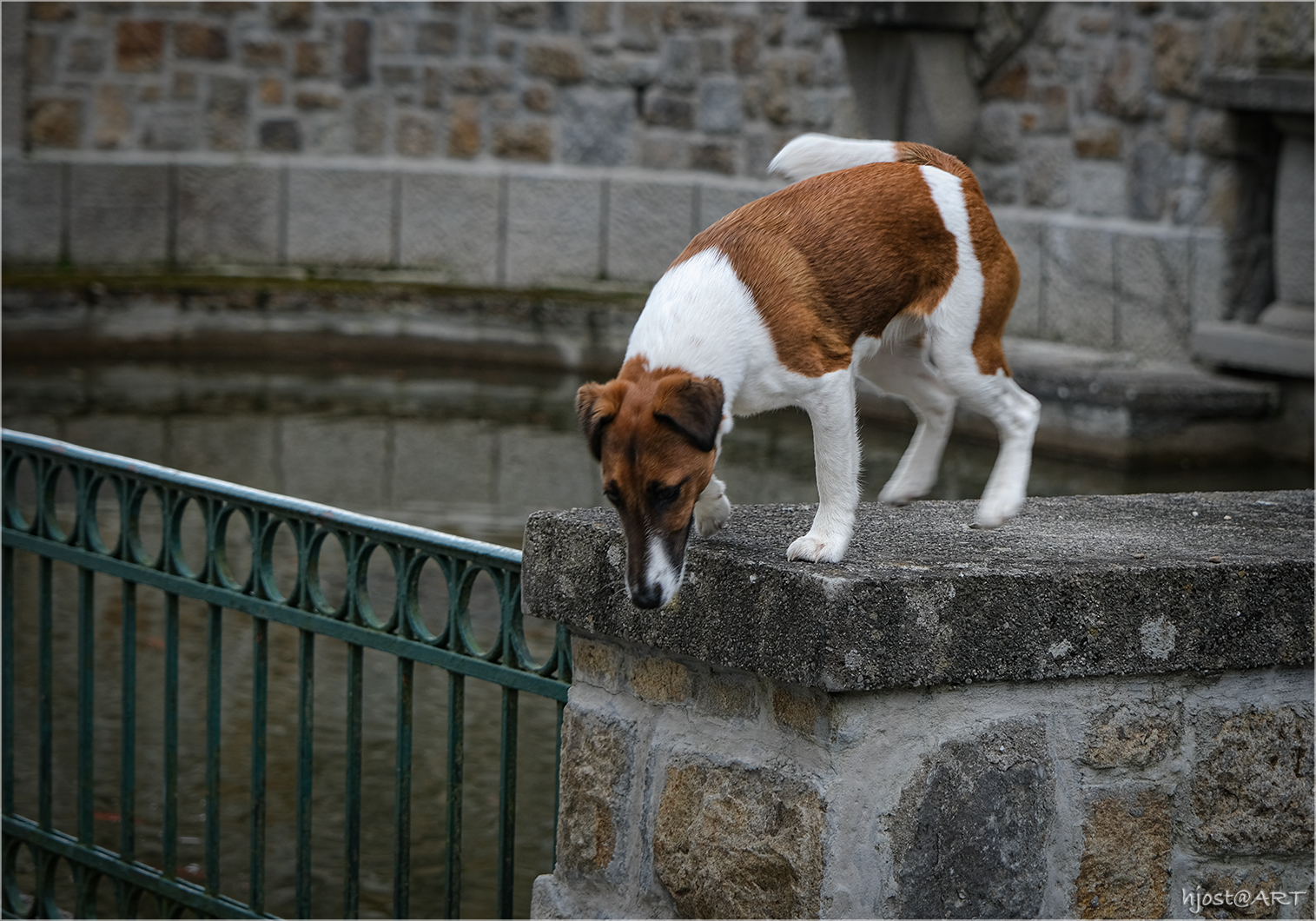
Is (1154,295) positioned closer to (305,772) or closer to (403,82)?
(403,82)

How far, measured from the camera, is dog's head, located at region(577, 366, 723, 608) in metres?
1.87

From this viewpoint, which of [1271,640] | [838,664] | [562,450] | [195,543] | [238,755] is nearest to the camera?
[838,664]

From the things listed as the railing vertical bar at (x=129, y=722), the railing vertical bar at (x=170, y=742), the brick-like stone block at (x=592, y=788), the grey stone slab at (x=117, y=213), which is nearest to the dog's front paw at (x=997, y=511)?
the brick-like stone block at (x=592, y=788)

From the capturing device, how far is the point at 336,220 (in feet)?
34.5

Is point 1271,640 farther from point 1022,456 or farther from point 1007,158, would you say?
point 1007,158

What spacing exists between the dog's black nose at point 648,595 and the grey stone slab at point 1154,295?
620cm

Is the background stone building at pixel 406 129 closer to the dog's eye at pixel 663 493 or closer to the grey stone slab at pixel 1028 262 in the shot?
the grey stone slab at pixel 1028 262

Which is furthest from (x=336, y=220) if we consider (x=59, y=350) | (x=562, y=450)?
(x=562, y=450)

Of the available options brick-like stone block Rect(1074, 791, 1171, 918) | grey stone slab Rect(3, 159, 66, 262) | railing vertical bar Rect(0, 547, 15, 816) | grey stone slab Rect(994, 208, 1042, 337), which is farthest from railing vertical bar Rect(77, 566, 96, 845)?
grey stone slab Rect(3, 159, 66, 262)

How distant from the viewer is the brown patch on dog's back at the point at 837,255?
200 centimetres

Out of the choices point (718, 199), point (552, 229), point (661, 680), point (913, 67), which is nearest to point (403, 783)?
point (661, 680)

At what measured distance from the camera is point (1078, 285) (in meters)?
7.95

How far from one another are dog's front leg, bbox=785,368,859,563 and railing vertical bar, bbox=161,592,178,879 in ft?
4.55

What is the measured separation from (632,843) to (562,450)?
18.4 feet
